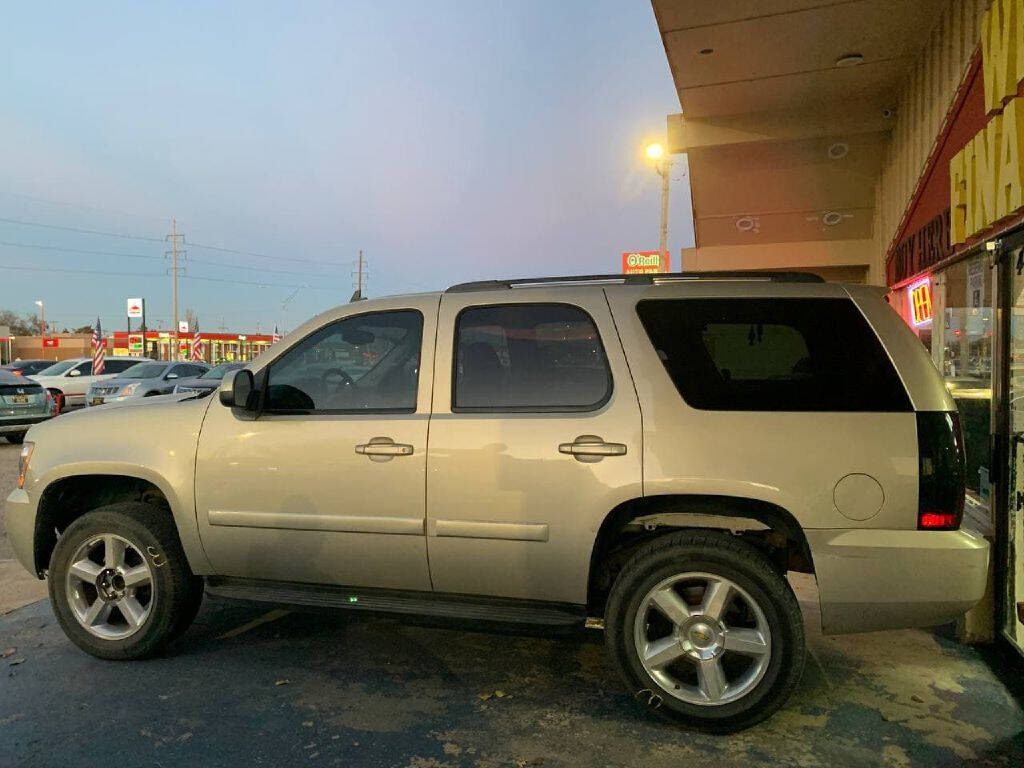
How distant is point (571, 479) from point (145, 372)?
19.2 m

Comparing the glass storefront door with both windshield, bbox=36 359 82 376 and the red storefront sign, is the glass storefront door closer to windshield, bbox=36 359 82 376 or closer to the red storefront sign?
the red storefront sign

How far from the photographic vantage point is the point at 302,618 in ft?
14.9

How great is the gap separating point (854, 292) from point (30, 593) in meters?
5.57

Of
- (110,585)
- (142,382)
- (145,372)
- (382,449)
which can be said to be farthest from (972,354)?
(145,372)

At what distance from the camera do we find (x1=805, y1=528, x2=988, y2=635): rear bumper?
2.86 m

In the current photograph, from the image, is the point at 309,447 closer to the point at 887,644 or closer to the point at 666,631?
the point at 666,631

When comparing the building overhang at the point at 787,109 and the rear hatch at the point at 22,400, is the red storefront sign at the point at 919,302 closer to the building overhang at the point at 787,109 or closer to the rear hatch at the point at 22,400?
the building overhang at the point at 787,109

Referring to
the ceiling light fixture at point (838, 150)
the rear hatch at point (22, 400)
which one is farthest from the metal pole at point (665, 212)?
the rear hatch at point (22, 400)

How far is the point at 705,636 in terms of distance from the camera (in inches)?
122

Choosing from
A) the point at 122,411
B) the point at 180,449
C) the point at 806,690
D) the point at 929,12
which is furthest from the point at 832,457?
the point at 929,12

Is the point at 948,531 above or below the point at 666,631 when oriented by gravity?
above

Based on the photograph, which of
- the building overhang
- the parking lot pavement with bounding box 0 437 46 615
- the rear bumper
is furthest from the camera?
the building overhang

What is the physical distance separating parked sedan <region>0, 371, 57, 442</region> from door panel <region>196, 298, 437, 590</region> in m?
11.4

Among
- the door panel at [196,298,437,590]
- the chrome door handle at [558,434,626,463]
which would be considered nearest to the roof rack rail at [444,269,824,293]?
Result: the door panel at [196,298,437,590]
